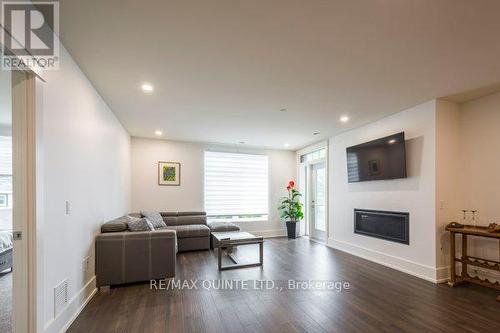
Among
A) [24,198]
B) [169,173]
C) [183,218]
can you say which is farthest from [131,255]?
[169,173]

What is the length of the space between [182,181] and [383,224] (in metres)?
4.53

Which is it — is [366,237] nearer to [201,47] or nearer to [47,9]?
[201,47]

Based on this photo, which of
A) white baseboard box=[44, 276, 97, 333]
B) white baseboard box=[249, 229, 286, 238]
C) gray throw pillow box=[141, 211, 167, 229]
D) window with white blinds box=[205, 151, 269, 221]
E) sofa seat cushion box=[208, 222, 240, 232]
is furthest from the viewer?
white baseboard box=[249, 229, 286, 238]

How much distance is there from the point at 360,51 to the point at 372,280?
2.96 metres

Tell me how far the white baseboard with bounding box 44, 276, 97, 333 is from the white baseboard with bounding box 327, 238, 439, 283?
427cm

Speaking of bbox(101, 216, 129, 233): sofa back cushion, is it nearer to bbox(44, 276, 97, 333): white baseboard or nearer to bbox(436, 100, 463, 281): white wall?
bbox(44, 276, 97, 333): white baseboard

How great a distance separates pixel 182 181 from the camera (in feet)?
20.6

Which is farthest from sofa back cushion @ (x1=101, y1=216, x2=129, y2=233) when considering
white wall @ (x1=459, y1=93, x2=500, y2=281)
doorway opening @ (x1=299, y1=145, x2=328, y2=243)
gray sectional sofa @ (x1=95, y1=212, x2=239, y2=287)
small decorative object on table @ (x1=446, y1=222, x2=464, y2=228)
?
white wall @ (x1=459, y1=93, x2=500, y2=281)

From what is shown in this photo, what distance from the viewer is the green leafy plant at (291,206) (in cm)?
668

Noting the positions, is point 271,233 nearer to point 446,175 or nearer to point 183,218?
point 183,218

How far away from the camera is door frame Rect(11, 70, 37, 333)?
1718mm

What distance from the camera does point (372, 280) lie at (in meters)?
3.44

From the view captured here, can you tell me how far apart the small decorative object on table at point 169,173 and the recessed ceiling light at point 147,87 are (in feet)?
10.6

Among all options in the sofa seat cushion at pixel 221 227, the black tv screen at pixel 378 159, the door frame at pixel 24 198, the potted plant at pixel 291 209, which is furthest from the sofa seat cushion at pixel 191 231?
the door frame at pixel 24 198
